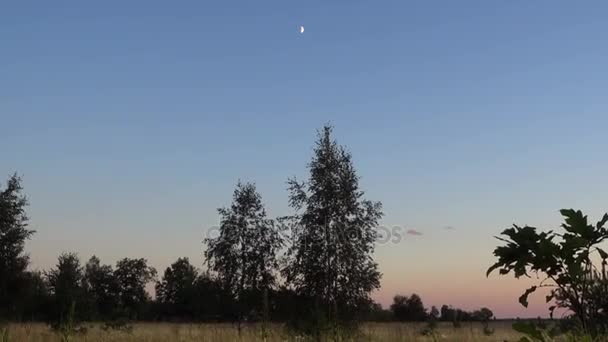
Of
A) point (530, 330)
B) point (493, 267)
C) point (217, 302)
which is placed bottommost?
point (530, 330)

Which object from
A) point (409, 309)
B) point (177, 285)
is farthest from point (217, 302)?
point (177, 285)

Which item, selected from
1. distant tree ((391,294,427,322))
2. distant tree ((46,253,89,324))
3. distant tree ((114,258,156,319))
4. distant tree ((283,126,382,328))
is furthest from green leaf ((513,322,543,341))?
distant tree ((114,258,156,319))

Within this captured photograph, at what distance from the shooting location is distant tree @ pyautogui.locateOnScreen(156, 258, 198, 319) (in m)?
105

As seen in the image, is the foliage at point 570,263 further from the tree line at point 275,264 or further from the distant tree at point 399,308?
the distant tree at point 399,308

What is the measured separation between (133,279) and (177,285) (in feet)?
54.5

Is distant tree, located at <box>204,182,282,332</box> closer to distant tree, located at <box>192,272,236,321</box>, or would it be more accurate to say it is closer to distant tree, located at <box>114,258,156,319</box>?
distant tree, located at <box>192,272,236,321</box>

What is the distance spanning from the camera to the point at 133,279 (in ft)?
331

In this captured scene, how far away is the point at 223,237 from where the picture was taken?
48875 mm

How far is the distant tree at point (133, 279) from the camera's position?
3868 inches

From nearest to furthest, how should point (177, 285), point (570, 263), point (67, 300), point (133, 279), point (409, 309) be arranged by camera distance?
point (570, 263)
point (67, 300)
point (409, 309)
point (133, 279)
point (177, 285)

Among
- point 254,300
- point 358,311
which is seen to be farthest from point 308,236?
point 254,300

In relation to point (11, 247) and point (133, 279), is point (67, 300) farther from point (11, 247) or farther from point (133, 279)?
point (133, 279)

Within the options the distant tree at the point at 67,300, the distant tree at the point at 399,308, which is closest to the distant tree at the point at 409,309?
the distant tree at the point at 399,308

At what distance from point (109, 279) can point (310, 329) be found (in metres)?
94.0
